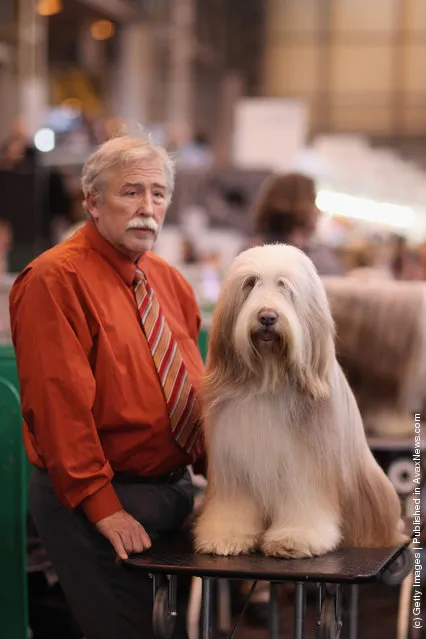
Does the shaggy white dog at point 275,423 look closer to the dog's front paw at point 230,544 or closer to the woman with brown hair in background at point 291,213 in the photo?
the dog's front paw at point 230,544

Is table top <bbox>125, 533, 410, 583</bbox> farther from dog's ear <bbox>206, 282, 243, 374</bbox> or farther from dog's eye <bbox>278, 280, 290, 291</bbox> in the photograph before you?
dog's eye <bbox>278, 280, 290, 291</bbox>

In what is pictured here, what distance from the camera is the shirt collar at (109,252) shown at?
2.83 m

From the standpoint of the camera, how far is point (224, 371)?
8.54 feet

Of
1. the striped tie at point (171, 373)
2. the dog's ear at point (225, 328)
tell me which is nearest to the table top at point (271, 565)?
the striped tie at point (171, 373)

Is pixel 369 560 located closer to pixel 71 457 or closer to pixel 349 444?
pixel 349 444

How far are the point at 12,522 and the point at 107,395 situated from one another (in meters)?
0.77

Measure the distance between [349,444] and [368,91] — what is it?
2589 centimetres

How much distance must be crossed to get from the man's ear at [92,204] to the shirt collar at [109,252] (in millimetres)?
26

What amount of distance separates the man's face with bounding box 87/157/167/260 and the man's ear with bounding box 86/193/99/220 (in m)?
0.01

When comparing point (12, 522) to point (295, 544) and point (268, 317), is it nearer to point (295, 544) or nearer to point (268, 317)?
point (295, 544)

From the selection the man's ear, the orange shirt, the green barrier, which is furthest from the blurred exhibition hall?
the orange shirt

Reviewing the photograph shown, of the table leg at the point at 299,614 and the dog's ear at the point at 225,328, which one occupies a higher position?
the dog's ear at the point at 225,328

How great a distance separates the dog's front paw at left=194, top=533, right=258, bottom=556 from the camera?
258 cm

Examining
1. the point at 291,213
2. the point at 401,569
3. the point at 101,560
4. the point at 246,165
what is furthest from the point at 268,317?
the point at 246,165
